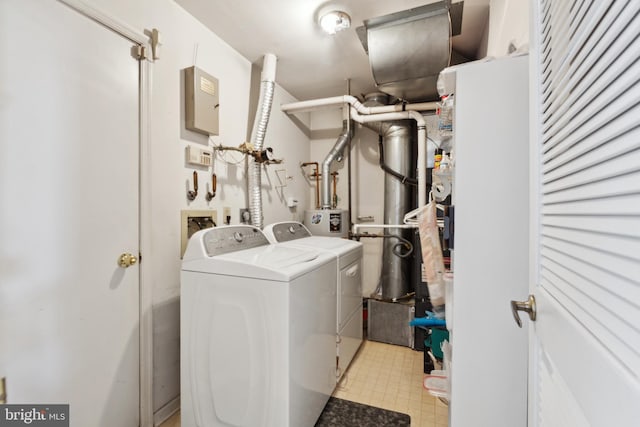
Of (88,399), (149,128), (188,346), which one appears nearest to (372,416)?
(188,346)

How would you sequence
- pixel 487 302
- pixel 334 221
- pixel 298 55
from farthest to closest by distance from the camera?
pixel 334 221 < pixel 298 55 < pixel 487 302

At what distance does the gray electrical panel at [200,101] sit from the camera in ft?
5.93

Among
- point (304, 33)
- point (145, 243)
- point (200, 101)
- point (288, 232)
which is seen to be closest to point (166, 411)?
point (145, 243)

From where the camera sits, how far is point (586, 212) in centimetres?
49

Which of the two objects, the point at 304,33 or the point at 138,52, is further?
the point at 304,33

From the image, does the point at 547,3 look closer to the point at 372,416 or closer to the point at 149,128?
the point at 149,128

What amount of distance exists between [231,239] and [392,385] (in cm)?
154

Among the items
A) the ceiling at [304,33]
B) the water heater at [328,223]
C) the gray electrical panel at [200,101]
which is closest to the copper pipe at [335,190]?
the water heater at [328,223]

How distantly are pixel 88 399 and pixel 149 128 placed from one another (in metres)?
1.38

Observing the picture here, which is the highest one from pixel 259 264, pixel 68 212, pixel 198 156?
pixel 198 156

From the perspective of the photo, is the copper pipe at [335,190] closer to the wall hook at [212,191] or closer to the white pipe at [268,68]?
the white pipe at [268,68]

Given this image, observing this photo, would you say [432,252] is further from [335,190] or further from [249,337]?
[335,190]

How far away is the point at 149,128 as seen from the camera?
62.4 inches

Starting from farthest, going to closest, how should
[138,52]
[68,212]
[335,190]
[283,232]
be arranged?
[335,190] → [283,232] → [138,52] → [68,212]
